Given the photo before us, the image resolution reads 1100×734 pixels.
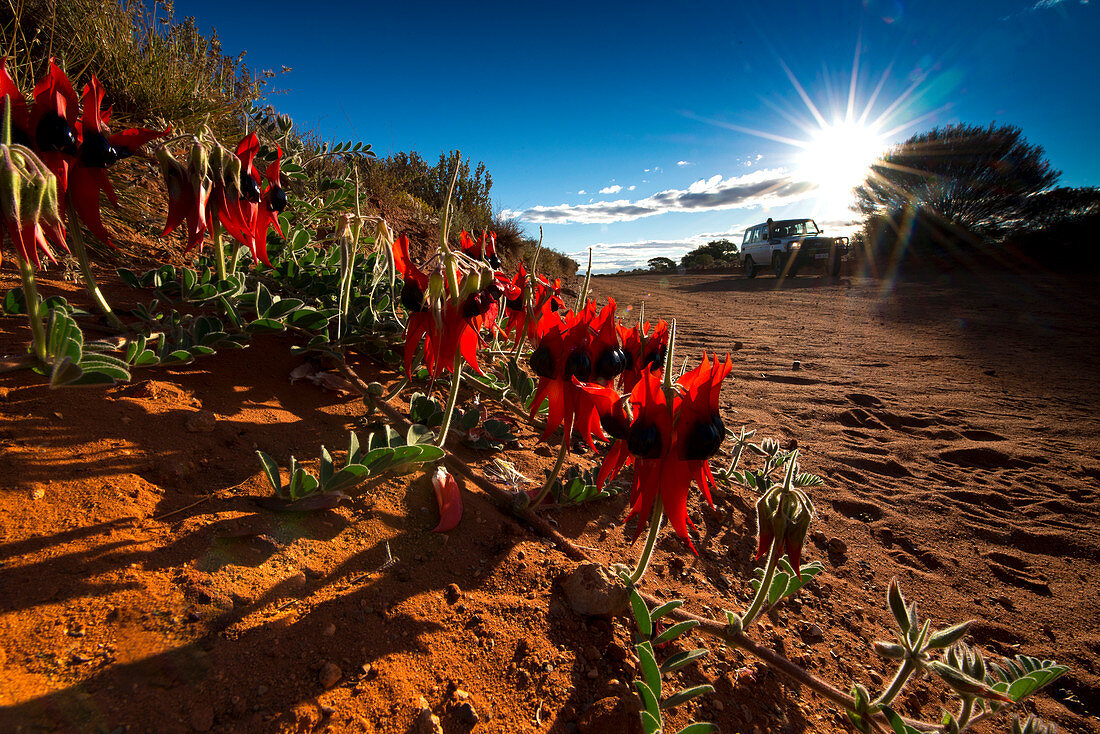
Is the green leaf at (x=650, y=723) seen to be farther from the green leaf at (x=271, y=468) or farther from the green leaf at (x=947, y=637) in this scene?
the green leaf at (x=271, y=468)

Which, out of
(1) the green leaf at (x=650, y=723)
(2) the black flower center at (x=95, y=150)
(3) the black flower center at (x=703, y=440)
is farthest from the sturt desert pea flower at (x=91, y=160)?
(1) the green leaf at (x=650, y=723)

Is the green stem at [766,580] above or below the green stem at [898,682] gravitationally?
above

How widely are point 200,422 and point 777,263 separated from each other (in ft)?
45.5

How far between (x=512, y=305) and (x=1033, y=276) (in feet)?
41.6

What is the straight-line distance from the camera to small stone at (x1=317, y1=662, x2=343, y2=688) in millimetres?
745

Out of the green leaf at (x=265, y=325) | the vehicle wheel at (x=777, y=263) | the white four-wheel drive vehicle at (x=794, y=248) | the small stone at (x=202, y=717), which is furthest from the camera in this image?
the vehicle wheel at (x=777, y=263)

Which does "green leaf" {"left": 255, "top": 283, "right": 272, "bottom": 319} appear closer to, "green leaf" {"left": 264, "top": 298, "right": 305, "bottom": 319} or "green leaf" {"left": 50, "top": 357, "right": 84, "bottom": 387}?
"green leaf" {"left": 264, "top": 298, "right": 305, "bottom": 319}

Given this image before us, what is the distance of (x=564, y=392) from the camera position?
1.04 meters

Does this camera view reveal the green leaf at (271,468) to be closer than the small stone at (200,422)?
Yes

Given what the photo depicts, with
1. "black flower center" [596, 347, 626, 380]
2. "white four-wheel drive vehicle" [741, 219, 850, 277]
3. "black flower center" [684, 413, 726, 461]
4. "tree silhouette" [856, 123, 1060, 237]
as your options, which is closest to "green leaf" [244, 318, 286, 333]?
"black flower center" [596, 347, 626, 380]

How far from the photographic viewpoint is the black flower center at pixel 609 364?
999 mm

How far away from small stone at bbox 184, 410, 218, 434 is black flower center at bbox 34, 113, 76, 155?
1.92 feet

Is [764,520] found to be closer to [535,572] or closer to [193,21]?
[535,572]

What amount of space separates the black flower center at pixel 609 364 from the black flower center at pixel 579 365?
23 millimetres
